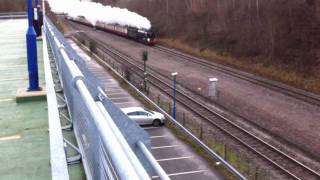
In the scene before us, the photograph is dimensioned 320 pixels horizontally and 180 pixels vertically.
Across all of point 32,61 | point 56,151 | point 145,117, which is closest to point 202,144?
point 145,117

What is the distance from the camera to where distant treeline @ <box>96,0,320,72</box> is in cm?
3120

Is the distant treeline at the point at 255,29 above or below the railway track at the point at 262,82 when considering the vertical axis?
above

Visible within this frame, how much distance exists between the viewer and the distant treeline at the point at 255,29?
3120 cm

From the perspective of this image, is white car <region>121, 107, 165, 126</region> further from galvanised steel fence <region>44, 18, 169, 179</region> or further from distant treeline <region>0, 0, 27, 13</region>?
distant treeline <region>0, 0, 27, 13</region>

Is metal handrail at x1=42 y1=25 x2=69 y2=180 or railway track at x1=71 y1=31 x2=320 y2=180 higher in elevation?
metal handrail at x1=42 y1=25 x2=69 y2=180

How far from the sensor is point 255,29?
36.8 m

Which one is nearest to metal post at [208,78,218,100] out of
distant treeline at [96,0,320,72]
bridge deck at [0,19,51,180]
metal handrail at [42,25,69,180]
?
distant treeline at [96,0,320,72]

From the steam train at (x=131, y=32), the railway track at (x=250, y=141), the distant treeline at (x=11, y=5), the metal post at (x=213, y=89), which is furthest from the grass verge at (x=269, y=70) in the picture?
the distant treeline at (x=11, y=5)

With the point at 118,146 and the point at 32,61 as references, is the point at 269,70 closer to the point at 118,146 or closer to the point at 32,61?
the point at 32,61

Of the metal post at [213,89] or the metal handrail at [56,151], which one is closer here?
the metal handrail at [56,151]

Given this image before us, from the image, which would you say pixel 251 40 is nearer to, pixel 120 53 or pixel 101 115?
pixel 120 53

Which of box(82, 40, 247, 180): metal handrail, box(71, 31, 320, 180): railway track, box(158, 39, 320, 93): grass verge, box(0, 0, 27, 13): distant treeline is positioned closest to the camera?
box(82, 40, 247, 180): metal handrail

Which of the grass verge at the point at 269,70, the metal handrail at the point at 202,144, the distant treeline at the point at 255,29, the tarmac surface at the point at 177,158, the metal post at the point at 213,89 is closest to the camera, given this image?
the metal handrail at the point at 202,144

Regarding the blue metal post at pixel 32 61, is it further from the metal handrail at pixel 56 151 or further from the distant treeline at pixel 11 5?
the distant treeline at pixel 11 5
